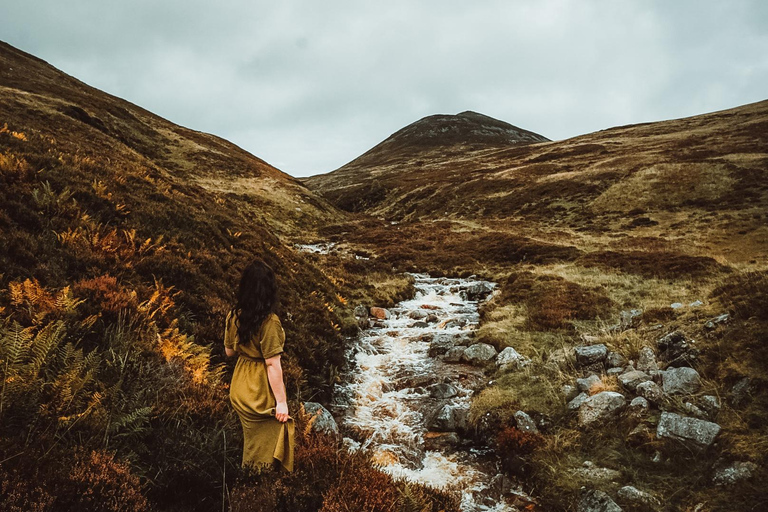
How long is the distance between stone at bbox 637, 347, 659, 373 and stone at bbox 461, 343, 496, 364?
3.78 meters

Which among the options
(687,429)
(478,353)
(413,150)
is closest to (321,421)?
(478,353)

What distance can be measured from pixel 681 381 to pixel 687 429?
1570mm

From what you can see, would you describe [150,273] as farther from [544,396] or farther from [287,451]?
[544,396]

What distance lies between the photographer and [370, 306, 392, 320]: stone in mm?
15856

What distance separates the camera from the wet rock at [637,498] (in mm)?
5004

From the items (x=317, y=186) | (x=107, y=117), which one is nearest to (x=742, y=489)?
(x=107, y=117)

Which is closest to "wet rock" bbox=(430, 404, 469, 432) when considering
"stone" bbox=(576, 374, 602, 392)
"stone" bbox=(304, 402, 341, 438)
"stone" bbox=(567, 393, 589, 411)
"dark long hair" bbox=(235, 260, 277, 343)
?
"stone" bbox=(567, 393, 589, 411)

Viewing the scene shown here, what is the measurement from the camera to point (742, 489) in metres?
4.69

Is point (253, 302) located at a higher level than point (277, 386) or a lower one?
higher

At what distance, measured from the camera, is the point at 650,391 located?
271 inches

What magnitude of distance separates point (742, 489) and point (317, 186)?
9283 cm

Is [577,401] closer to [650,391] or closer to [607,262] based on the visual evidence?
[650,391]

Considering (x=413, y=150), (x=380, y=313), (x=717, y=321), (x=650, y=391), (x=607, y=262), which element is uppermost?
(x=413, y=150)

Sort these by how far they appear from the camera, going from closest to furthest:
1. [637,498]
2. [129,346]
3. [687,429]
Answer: [637,498], [129,346], [687,429]
